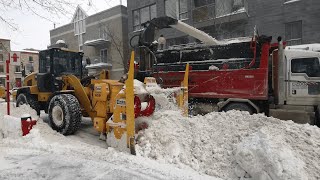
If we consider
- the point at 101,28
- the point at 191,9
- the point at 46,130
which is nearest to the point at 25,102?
the point at 46,130

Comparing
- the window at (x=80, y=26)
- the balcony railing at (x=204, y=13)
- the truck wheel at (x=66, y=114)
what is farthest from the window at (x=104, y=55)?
the truck wheel at (x=66, y=114)

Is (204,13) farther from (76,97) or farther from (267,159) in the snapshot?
(267,159)

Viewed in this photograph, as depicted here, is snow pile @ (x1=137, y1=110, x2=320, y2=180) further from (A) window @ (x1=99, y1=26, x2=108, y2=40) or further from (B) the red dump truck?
(A) window @ (x1=99, y1=26, x2=108, y2=40)

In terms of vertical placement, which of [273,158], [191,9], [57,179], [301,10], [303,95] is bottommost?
[57,179]

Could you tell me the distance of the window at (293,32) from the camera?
16250 mm

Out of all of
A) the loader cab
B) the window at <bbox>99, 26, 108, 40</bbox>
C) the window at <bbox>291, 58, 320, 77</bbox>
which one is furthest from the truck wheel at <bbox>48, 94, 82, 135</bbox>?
the window at <bbox>99, 26, 108, 40</bbox>

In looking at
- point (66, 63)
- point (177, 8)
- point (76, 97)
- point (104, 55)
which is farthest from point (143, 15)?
point (76, 97)

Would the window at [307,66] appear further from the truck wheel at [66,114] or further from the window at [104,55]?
the window at [104,55]

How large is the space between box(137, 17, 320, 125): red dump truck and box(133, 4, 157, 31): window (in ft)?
49.3

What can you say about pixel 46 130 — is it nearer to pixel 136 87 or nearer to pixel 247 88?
pixel 136 87

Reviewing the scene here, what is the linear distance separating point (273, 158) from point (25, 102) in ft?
25.1

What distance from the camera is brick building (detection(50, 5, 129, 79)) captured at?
26266 millimetres

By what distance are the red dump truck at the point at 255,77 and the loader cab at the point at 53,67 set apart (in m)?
2.67

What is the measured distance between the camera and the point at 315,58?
783cm
